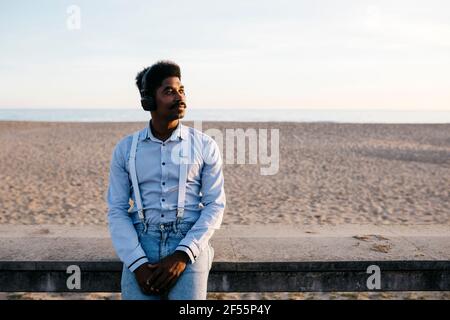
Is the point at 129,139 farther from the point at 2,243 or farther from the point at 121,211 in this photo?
the point at 2,243

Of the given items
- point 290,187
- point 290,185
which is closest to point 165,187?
point 290,187

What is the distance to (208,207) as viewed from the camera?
245 centimetres

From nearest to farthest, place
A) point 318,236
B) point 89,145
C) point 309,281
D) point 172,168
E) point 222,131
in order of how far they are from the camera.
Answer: point 172,168, point 309,281, point 318,236, point 89,145, point 222,131

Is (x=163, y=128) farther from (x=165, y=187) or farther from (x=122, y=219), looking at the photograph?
(x=122, y=219)

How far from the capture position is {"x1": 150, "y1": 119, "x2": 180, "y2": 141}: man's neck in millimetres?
2500

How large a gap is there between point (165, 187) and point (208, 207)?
0.91ft

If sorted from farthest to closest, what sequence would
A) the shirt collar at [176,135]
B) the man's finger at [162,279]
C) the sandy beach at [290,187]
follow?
the sandy beach at [290,187] → the shirt collar at [176,135] → the man's finger at [162,279]

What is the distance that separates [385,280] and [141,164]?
72.6 inches

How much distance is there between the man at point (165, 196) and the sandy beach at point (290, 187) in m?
2.00

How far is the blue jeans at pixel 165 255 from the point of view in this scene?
229cm

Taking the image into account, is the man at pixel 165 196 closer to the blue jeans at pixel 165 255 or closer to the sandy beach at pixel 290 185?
the blue jeans at pixel 165 255

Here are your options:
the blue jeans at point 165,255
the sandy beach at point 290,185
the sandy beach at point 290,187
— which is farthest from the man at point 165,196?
the sandy beach at point 290,185
